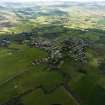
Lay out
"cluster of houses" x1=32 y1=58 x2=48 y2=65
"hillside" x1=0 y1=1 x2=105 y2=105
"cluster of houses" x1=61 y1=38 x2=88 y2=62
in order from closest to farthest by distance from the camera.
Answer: "hillside" x1=0 y1=1 x2=105 y2=105 < "cluster of houses" x1=32 y1=58 x2=48 y2=65 < "cluster of houses" x1=61 y1=38 x2=88 y2=62

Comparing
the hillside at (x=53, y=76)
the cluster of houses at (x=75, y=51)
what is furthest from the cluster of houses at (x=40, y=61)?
the cluster of houses at (x=75, y=51)

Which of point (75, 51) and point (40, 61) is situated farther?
point (75, 51)

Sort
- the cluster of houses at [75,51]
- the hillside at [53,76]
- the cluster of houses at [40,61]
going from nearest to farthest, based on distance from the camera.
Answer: the hillside at [53,76] → the cluster of houses at [40,61] → the cluster of houses at [75,51]

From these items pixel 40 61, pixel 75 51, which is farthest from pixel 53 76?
pixel 75 51

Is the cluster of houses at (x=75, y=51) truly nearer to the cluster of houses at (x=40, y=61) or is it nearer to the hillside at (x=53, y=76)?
the hillside at (x=53, y=76)

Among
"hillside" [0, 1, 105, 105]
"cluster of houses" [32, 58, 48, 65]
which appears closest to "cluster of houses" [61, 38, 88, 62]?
"hillside" [0, 1, 105, 105]

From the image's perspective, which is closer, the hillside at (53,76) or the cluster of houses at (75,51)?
the hillside at (53,76)

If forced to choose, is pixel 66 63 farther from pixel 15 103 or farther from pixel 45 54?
pixel 15 103

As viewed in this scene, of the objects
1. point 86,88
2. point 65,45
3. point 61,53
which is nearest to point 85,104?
point 86,88

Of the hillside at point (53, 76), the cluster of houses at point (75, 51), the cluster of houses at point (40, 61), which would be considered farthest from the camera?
the cluster of houses at point (75, 51)

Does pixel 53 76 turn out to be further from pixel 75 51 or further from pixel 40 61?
pixel 75 51

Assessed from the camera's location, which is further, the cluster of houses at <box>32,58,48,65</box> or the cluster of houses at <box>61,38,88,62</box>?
the cluster of houses at <box>61,38,88,62</box>

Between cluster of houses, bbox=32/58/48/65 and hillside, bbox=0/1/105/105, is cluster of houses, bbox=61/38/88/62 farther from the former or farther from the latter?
cluster of houses, bbox=32/58/48/65
